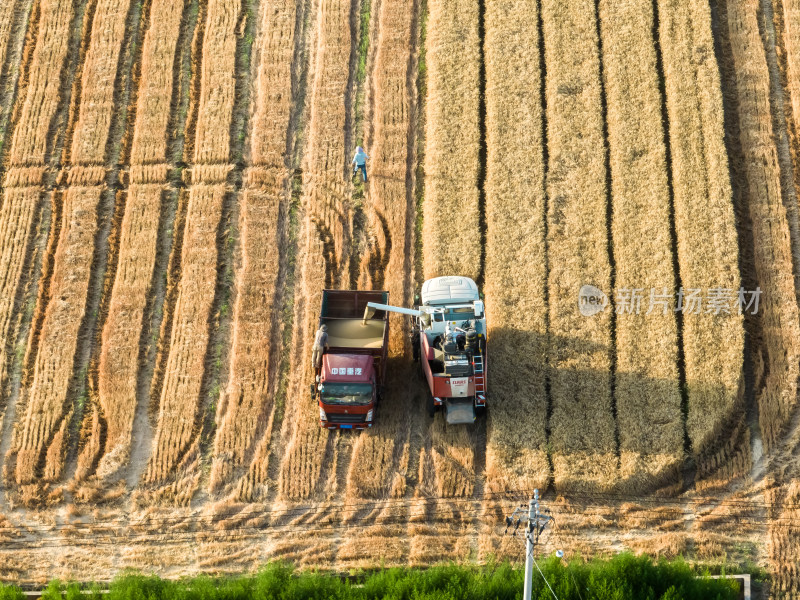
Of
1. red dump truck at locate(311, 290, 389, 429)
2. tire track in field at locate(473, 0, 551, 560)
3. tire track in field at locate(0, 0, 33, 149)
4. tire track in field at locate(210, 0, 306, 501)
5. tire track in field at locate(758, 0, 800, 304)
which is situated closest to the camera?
red dump truck at locate(311, 290, 389, 429)

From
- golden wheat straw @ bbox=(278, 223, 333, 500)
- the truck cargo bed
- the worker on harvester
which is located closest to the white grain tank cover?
the truck cargo bed

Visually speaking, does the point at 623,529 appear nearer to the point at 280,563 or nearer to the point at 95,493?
the point at 280,563

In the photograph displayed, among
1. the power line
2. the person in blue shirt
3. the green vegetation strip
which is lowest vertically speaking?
the green vegetation strip

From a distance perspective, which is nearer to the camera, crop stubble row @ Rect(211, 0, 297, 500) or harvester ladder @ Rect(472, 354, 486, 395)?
harvester ladder @ Rect(472, 354, 486, 395)

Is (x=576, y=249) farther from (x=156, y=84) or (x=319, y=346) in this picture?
(x=156, y=84)

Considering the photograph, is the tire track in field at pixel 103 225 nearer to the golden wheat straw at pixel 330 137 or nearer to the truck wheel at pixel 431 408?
the golden wheat straw at pixel 330 137

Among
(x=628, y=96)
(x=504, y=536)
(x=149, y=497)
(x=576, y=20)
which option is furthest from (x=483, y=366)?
(x=576, y=20)

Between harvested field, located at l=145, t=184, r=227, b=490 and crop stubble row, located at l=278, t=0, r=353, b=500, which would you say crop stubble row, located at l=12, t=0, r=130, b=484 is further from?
crop stubble row, located at l=278, t=0, r=353, b=500
